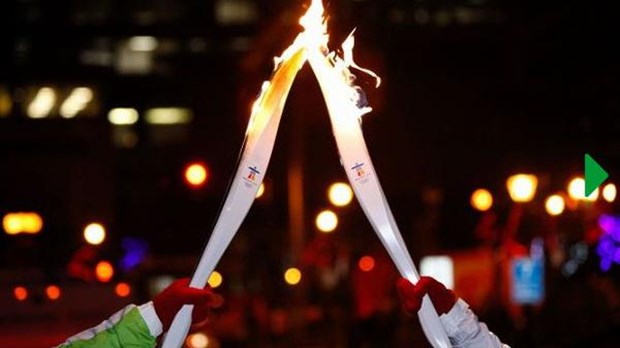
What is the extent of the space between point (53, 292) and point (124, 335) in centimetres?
1293

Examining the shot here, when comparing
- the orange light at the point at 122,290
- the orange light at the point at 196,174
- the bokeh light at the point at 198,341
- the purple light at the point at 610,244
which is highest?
the orange light at the point at 122,290

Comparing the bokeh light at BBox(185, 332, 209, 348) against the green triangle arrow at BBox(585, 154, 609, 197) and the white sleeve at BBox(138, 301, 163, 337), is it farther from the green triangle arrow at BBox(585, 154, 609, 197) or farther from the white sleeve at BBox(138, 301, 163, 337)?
the white sleeve at BBox(138, 301, 163, 337)

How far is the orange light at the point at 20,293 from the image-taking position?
1670 cm

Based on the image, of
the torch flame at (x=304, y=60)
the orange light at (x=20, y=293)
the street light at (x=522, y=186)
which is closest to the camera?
the torch flame at (x=304, y=60)

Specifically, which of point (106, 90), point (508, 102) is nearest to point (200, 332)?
point (508, 102)

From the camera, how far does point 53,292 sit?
16.5 meters

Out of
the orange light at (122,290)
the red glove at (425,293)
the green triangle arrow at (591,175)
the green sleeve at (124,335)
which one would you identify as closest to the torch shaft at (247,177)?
the green sleeve at (124,335)

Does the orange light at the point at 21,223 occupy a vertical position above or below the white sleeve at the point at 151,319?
above

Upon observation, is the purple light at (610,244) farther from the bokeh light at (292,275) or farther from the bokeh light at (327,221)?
the bokeh light at (292,275)

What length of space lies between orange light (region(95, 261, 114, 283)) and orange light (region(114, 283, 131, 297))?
1.86 ft

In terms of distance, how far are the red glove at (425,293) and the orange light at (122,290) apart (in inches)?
493

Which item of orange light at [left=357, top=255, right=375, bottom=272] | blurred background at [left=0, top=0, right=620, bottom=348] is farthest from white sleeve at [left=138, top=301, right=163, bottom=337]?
orange light at [left=357, top=255, right=375, bottom=272]

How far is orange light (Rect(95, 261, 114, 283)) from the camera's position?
15.6 m

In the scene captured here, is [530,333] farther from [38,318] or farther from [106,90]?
[106,90]
